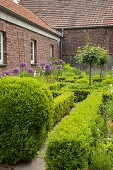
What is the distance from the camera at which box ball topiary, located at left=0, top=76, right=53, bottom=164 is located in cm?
294

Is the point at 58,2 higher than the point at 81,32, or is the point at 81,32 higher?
the point at 58,2

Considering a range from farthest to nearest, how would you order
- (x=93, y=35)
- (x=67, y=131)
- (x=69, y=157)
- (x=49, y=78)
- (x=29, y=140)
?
(x=93, y=35)
(x=49, y=78)
(x=29, y=140)
(x=67, y=131)
(x=69, y=157)

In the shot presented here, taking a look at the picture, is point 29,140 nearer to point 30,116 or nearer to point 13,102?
point 30,116

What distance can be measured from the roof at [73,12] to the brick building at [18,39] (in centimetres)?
538

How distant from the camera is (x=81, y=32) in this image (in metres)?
18.2

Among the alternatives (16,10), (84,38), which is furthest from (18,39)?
(84,38)

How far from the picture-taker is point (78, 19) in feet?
61.7

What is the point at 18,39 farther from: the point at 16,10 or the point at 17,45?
the point at 16,10

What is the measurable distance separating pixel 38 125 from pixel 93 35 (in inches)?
633

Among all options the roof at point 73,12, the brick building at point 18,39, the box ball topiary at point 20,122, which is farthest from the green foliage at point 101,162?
the roof at point 73,12

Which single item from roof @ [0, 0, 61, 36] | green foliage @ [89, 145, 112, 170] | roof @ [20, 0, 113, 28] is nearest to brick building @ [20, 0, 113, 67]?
roof @ [20, 0, 113, 28]

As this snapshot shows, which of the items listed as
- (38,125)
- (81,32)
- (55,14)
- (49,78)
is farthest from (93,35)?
(38,125)

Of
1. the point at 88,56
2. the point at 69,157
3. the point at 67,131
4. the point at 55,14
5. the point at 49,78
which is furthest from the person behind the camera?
the point at 55,14

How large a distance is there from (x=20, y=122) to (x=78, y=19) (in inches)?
684
